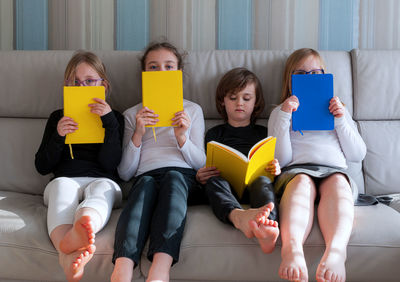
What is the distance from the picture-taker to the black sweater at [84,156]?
1650mm

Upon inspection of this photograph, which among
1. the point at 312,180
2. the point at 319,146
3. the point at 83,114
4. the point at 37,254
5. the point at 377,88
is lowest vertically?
the point at 37,254

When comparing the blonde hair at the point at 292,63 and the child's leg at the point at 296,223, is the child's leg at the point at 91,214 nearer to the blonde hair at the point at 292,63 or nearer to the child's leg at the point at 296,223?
the child's leg at the point at 296,223

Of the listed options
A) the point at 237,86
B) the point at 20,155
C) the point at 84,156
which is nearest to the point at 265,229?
the point at 237,86

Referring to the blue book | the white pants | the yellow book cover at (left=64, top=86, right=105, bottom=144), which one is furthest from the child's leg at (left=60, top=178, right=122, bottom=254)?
the blue book

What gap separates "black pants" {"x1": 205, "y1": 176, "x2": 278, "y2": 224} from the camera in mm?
1313

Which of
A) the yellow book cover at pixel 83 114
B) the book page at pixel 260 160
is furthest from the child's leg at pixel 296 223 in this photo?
the yellow book cover at pixel 83 114

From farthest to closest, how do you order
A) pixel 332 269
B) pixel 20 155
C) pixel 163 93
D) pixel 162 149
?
pixel 20 155
pixel 162 149
pixel 163 93
pixel 332 269

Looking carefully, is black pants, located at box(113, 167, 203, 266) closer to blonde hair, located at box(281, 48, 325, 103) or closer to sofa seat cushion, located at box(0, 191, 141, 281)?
sofa seat cushion, located at box(0, 191, 141, 281)

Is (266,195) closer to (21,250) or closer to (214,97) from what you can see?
(214,97)

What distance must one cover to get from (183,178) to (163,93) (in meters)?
0.39

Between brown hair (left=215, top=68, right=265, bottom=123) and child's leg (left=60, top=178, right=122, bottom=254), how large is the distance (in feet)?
2.23

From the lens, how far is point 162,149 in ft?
5.75

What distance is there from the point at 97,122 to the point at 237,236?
0.80m

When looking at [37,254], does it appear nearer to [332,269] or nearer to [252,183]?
[252,183]
